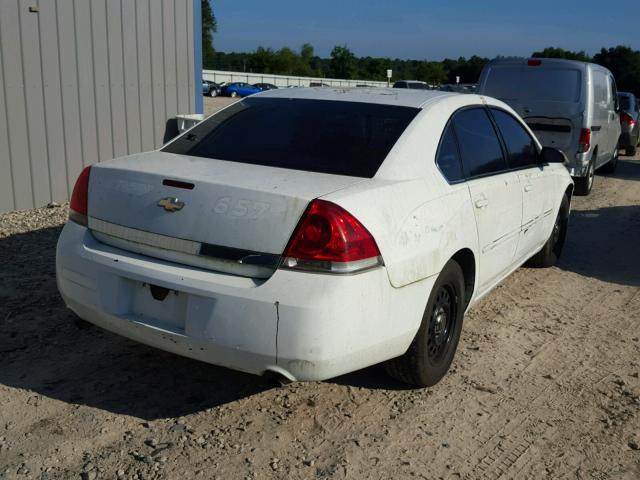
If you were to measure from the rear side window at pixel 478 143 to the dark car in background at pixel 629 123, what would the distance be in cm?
1191

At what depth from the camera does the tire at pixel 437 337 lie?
3605 mm

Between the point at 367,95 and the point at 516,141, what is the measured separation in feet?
4.64

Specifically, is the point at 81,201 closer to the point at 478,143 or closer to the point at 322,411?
the point at 322,411

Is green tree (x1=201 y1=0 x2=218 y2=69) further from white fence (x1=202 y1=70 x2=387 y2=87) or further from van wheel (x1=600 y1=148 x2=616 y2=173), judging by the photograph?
van wheel (x1=600 y1=148 x2=616 y2=173)

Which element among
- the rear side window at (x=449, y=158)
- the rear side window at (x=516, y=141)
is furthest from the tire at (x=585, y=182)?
the rear side window at (x=449, y=158)

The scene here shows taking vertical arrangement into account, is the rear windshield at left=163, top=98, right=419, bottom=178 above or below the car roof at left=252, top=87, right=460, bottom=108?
below

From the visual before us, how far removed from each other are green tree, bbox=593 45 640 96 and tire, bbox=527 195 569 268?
7141 centimetres

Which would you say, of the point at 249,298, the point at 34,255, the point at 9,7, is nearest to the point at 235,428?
the point at 249,298

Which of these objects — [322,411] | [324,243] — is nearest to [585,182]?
[322,411]

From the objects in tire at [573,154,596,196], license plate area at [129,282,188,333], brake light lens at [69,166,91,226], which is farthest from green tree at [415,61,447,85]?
license plate area at [129,282,188,333]

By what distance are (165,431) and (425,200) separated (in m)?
1.72

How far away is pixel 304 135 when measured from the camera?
3910mm

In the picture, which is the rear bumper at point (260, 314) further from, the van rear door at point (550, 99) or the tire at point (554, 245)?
the van rear door at point (550, 99)

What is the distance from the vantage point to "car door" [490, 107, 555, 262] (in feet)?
16.3
